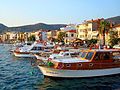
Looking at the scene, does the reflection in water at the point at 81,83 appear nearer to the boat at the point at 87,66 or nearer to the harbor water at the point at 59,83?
the harbor water at the point at 59,83

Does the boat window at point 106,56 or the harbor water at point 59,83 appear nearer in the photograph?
the harbor water at point 59,83

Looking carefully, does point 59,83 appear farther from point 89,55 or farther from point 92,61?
point 89,55

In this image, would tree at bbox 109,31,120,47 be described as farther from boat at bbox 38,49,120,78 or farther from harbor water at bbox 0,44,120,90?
harbor water at bbox 0,44,120,90

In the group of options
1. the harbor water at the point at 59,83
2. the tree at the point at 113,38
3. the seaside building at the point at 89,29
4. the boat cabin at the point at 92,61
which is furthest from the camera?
the seaside building at the point at 89,29

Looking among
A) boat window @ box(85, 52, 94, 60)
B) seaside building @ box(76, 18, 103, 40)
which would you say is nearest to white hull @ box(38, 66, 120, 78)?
boat window @ box(85, 52, 94, 60)

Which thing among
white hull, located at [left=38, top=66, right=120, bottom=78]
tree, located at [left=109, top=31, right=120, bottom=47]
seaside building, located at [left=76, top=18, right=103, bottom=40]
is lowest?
white hull, located at [left=38, top=66, right=120, bottom=78]

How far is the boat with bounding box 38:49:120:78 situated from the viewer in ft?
88.4

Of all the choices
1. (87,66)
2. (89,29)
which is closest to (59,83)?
(87,66)

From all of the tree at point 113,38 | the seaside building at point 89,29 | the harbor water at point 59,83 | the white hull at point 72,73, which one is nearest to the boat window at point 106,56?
the white hull at point 72,73

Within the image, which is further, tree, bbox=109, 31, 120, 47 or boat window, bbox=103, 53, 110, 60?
tree, bbox=109, 31, 120, 47

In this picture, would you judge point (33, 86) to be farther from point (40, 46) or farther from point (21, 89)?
point (40, 46)

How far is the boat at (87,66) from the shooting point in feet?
88.4

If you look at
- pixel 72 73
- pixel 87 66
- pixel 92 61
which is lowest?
pixel 72 73

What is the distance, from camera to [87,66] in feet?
89.6
